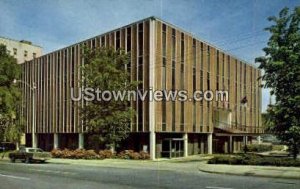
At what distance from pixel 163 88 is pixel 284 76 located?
60.1ft

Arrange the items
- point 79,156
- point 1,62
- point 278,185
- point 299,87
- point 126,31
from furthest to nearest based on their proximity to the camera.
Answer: point 1,62 < point 126,31 < point 79,156 < point 299,87 < point 278,185

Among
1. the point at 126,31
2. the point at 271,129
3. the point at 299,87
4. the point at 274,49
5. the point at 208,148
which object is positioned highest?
the point at 126,31

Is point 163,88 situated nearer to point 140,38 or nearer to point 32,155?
point 140,38

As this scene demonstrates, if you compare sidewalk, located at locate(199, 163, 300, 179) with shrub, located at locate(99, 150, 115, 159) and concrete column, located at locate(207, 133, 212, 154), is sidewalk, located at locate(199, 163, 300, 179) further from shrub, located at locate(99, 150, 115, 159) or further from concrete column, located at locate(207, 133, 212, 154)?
concrete column, located at locate(207, 133, 212, 154)

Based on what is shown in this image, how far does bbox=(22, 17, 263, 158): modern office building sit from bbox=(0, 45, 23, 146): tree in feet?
18.0

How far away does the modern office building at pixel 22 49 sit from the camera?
8856cm

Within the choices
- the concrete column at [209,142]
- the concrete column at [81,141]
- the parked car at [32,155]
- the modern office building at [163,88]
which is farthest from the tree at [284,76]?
the concrete column at [81,141]

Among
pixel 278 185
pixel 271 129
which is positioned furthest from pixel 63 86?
pixel 278 185

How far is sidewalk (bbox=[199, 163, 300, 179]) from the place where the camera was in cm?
2130

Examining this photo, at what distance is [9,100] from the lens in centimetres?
5150

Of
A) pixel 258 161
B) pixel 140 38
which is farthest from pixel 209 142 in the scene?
pixel 258 161

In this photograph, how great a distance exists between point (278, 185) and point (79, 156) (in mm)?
27767

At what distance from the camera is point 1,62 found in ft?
A: 173

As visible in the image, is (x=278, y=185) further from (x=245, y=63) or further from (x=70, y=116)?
(x=245, y=63)
